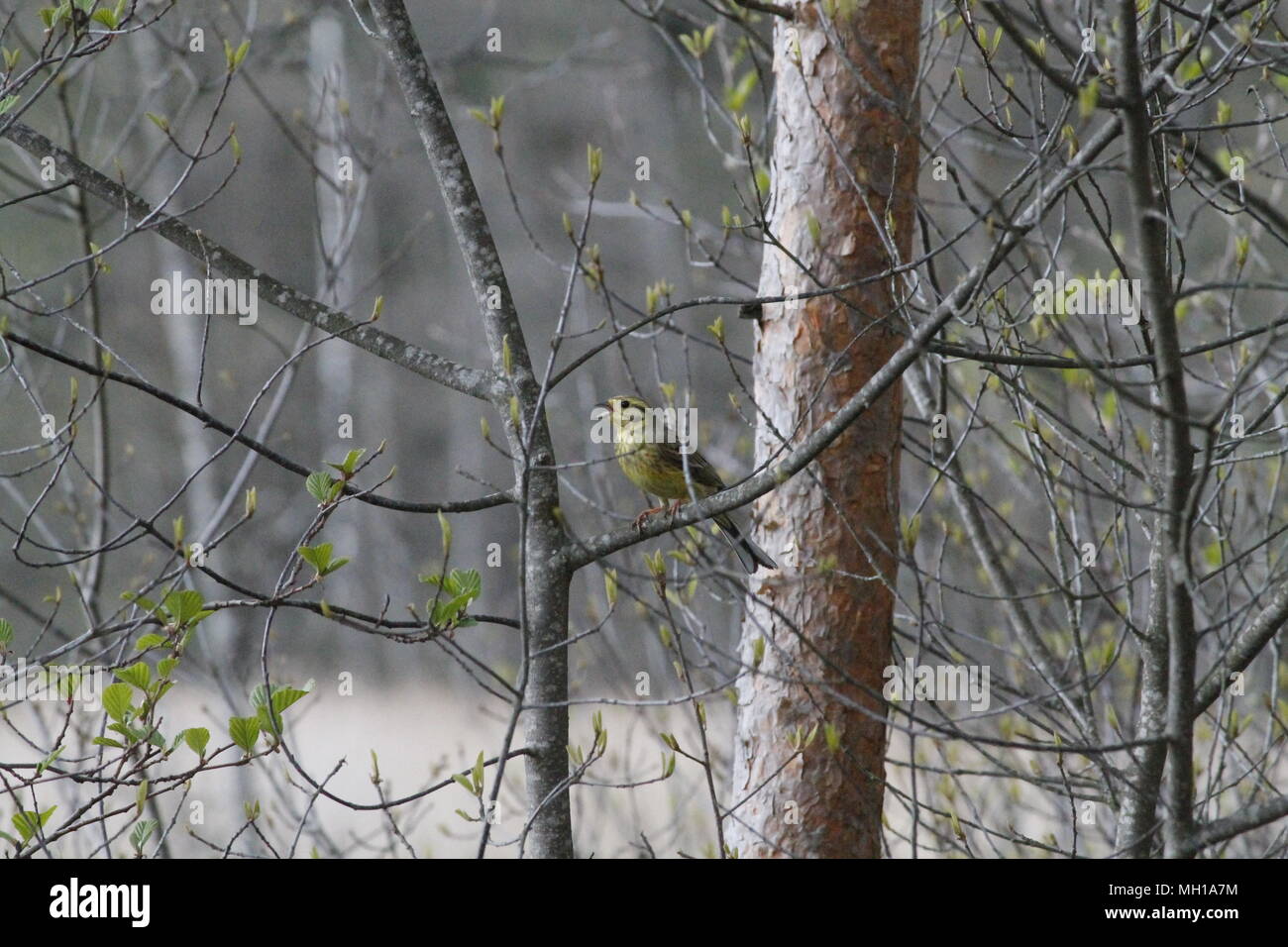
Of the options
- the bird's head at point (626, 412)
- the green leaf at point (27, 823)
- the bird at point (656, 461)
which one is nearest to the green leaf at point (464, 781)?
the green leaf at point (27, 823)

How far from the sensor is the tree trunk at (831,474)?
11.5 ft

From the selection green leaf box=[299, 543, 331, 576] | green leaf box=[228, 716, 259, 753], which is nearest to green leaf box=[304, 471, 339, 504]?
green leaf box=[299, 543, 331, 576]

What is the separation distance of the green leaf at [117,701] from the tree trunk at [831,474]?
5.85ft

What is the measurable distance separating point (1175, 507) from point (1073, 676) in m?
1.89

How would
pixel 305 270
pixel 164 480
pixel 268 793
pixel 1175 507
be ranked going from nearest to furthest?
1. pixel 1175 507
2. pixel 268 793
3. pixel 164 480
4. pixel 305 270

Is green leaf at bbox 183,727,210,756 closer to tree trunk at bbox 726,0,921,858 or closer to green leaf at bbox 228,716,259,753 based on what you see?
green leaf at bbox 228,716,259,753

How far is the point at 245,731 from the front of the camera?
98.1 inches

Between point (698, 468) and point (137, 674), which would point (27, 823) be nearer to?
point (137, 674)

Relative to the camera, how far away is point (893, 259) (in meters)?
2.77

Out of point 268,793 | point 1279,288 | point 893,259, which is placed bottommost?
point 268,793

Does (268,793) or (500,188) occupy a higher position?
(500,188)

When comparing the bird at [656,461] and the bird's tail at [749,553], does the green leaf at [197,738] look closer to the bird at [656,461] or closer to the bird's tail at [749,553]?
the bird's tail at [749,553]
